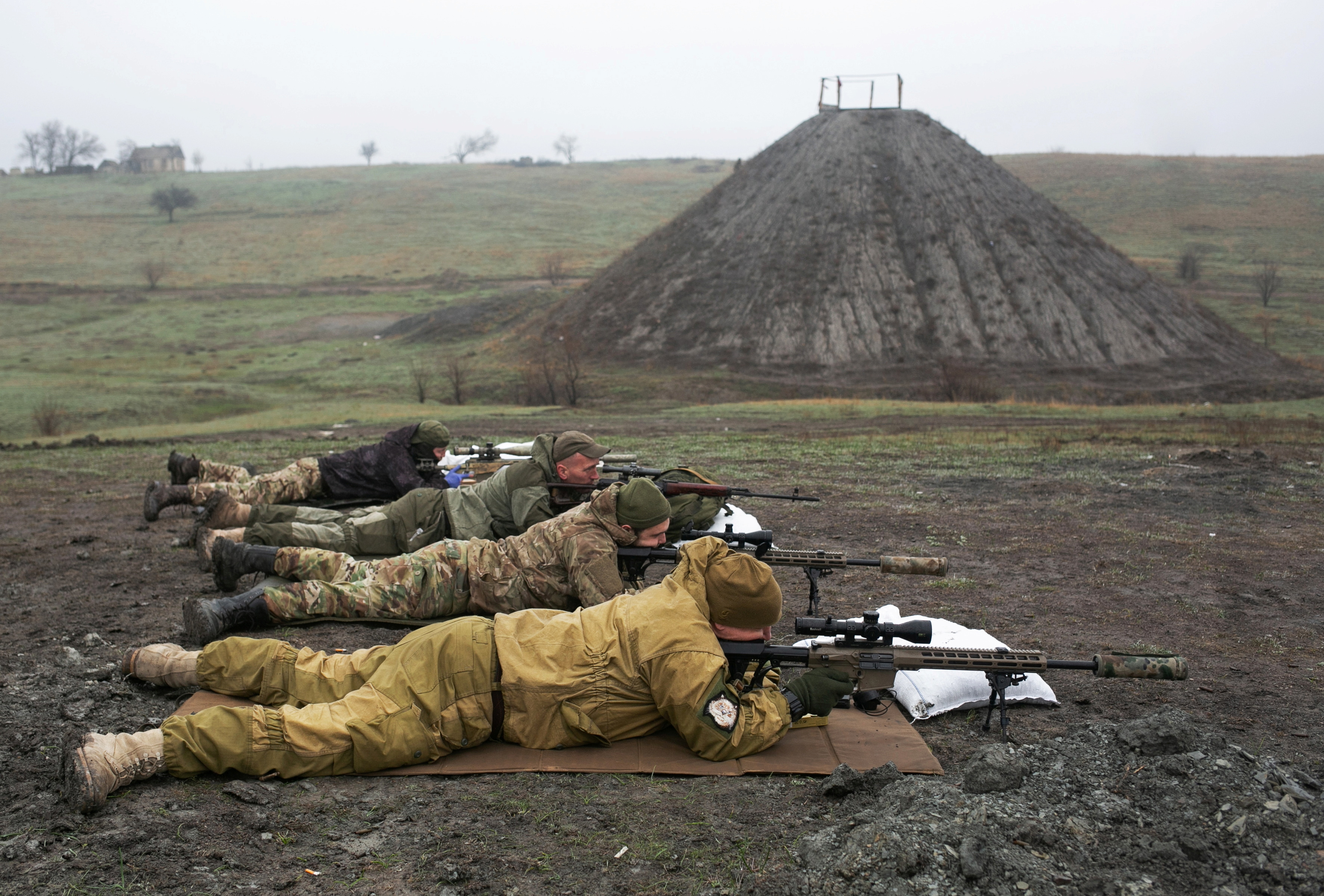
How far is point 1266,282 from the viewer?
41.0 metres

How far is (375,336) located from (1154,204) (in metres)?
49.2

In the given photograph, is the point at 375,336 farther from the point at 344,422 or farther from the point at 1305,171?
the point at 1305,171

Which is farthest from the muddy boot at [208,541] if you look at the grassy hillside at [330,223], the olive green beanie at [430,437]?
the grassy hillside at [330,223]

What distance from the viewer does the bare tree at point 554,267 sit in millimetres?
50219

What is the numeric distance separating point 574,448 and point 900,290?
90.8 ft

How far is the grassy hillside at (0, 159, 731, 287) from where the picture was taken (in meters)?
56.8

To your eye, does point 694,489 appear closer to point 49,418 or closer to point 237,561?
point 237,561


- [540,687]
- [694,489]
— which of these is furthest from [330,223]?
[540,687]

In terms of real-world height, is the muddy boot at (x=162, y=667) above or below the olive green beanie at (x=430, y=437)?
below

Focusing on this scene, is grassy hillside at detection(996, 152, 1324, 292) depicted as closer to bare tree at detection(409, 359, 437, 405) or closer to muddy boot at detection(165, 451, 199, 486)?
bare tree at detection(409, 359, 437, 405)

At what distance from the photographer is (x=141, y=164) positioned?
98875mm

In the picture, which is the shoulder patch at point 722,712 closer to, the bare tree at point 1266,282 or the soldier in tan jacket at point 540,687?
the soldier in tan jacket at point 540,687

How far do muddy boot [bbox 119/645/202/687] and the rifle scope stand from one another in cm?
319

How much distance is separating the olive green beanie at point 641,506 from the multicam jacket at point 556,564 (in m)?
0.05
